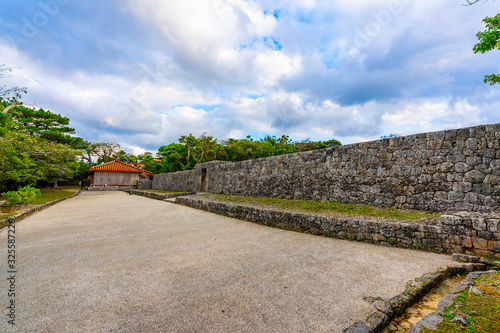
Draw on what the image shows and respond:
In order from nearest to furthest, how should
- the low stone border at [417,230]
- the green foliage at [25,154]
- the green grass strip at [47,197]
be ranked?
→ the low stone border at [417,230] < the green foliage at [25,154] < the green grass strip at [47,197]

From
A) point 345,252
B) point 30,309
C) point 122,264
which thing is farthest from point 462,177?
point 30,309

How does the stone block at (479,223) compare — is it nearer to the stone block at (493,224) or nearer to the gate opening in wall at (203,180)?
the stone block at (493,224)

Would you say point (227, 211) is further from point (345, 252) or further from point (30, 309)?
point (30, 309)

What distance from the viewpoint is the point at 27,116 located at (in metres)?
22.4

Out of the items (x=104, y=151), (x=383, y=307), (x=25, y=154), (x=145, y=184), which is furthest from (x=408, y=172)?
(x=104, y=151)

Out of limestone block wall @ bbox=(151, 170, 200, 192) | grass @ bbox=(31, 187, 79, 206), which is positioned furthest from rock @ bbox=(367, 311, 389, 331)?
limestone block wall @ bbox=(151, 170, 200, 192)

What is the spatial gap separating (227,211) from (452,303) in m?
6.44

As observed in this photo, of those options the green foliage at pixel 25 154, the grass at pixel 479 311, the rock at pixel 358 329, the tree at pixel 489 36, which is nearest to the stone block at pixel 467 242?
the grass at pixel 479 311

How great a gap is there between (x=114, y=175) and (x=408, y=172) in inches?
1340

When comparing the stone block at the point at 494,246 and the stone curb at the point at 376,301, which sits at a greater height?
the stone block at the point at 494,246

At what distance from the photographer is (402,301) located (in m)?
2.25

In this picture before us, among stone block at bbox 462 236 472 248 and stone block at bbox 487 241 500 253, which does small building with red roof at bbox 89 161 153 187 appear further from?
stone block at bbox 487 241 500 253

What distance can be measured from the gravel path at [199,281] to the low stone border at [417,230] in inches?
10.4

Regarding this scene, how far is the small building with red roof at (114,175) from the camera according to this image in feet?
97.1
